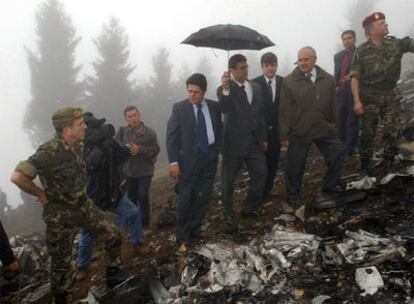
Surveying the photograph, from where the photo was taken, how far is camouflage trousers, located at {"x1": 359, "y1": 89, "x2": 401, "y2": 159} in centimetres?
657

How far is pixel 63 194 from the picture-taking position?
4.62 meters

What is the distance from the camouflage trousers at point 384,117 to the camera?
6.57 meters

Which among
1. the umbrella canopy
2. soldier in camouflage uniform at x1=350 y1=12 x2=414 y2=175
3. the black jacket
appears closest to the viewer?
the black jacket

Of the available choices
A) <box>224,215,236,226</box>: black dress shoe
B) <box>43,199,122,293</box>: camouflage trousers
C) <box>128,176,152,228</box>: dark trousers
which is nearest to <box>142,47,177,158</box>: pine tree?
<box>128,176,152,228</box>: dark trousers

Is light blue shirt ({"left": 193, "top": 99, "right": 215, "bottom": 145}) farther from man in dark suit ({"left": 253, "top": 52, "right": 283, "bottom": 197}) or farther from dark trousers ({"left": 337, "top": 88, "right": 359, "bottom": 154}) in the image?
dark trousers ({"left": 337, "top": 88, "right": 359, "bottom": 154})

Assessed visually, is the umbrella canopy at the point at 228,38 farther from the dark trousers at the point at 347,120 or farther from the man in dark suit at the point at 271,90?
the dark trousers at the point at 347,120

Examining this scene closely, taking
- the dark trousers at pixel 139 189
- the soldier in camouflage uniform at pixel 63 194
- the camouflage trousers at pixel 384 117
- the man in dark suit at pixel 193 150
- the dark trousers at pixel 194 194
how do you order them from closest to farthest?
the soldier in camouflage uniform at pixel 63 194 → the man in dark suit at pixel 193 150 → the dark trousers at pixel 194 194 → the camouflage trousers at pixel 384 117 → the dark trousers at pixel 139 189

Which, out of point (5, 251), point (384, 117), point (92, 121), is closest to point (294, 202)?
point (384, 117)

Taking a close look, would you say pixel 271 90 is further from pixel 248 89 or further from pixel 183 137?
pixel 183 137

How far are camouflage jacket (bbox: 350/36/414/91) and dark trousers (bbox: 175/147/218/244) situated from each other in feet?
10.3

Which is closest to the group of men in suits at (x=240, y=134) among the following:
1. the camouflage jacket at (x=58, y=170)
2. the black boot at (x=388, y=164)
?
the black boot at (x=388, y=164)

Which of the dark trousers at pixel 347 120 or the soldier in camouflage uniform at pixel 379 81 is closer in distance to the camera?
the soldier in camouflage uniform at pixel 379 81

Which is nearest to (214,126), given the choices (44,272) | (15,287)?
(15,287)

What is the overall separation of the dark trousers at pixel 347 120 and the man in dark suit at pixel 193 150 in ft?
11.7
